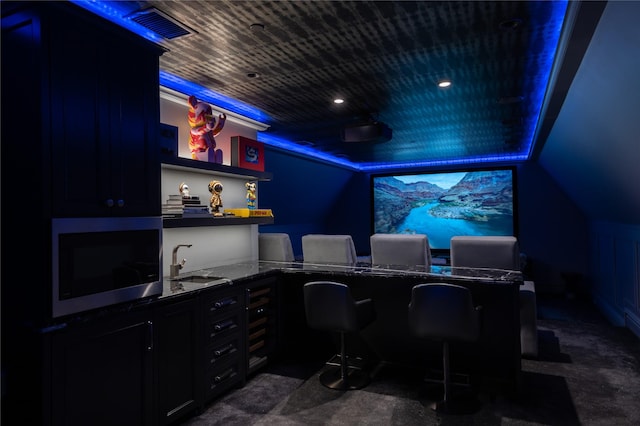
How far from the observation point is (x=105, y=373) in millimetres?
2246

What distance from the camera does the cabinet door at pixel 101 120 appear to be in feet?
6.86

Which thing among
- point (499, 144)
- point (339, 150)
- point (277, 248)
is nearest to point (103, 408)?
point (277, 248)

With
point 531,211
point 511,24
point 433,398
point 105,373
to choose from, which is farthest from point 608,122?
point 531,211

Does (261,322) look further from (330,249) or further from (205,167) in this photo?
(205,167)

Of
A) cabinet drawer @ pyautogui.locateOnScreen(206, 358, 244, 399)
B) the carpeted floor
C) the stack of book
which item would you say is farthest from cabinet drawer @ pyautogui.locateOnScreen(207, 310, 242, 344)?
the stack of book

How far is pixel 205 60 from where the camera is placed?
3.16 m

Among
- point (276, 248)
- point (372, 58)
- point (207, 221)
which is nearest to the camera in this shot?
point (372, 58)

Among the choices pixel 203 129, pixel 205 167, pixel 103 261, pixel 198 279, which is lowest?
pixel 198 279

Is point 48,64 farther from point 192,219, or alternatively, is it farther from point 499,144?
point 499,144

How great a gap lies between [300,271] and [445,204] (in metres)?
5.71

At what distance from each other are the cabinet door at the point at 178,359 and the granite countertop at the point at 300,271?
0.15 metres

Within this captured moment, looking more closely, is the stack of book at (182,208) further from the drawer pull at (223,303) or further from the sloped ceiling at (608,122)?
the sloped ceiling at (608,122)

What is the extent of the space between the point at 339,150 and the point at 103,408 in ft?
18.7

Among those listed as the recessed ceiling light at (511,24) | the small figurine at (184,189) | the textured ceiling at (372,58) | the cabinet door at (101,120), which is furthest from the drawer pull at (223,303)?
the recessed ceiling light at (511,24)
